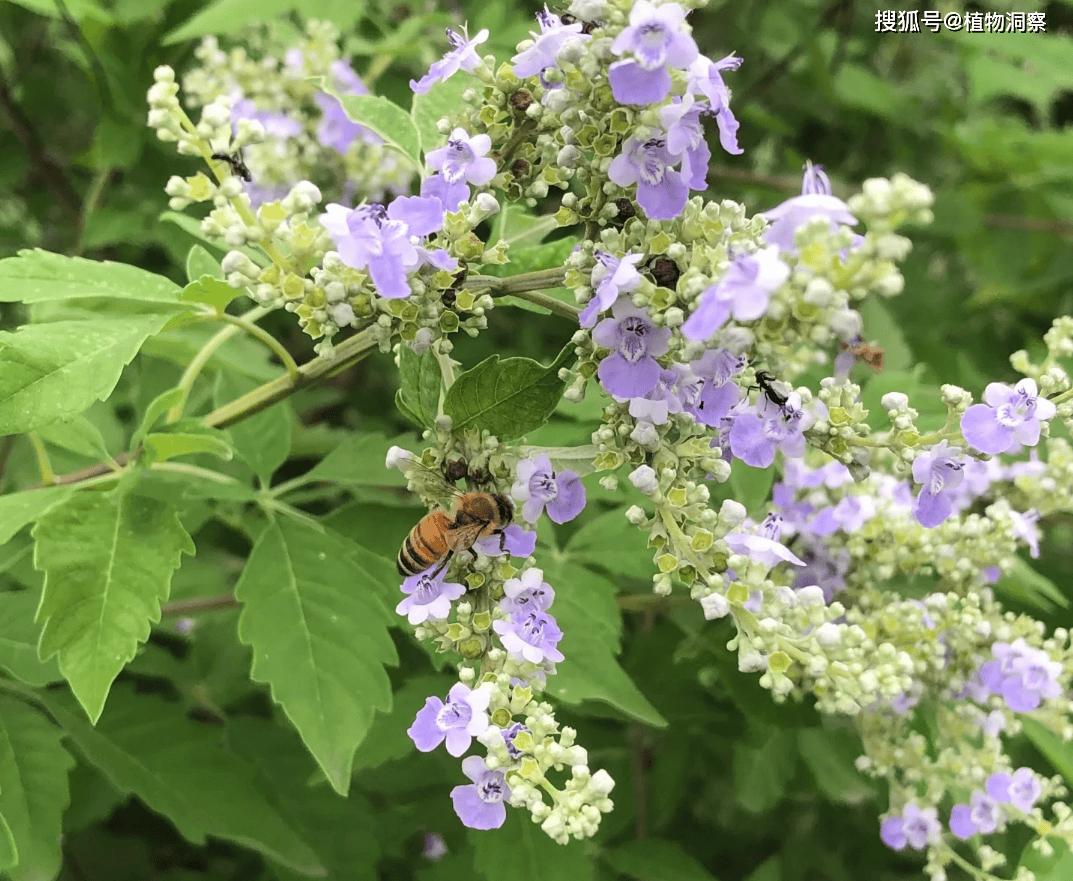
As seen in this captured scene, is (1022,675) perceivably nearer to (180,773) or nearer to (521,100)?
(521,100)

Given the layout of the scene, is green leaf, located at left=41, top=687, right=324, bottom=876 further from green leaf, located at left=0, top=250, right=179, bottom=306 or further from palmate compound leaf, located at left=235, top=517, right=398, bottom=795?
green leaf, located at left=0, top=250, right=179, bottom=306

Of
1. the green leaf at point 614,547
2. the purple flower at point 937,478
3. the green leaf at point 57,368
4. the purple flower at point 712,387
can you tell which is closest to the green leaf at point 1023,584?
the green leaf at point 614,547

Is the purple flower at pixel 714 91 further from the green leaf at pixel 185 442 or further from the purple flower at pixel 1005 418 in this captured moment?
the green leaf at pixel 185 442

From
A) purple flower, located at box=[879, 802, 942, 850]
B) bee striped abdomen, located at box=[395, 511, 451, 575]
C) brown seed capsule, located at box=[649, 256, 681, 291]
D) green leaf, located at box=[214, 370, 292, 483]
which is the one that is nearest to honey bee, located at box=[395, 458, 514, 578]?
bee striped abdomen, located at box=[395, 511, 451, 575]

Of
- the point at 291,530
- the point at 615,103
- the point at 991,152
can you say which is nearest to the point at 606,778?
the point at 615,103

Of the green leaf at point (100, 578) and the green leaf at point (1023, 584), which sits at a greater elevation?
the green leaf at point (100, 578)

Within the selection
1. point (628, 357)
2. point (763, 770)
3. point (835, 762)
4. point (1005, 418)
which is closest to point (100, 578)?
point (628, 357)

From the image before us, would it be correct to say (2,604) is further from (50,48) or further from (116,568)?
(50,48)

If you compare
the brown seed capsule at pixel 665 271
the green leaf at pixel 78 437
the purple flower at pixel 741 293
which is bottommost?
the green leaf at pixel 78 437
